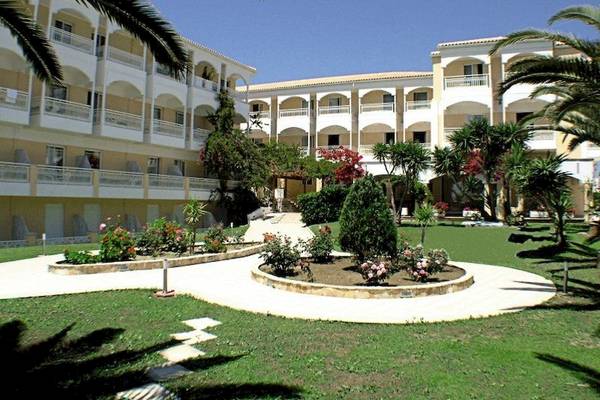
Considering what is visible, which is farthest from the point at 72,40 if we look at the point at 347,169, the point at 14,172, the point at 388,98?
the point at 388,98

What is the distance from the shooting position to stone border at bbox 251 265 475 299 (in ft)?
30.2

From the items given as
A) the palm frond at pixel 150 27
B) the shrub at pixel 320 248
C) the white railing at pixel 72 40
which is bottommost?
the shrub at pixel 320 248

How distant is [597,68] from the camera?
26.9 ft

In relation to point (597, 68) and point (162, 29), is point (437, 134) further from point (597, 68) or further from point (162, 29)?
point (162, 29)

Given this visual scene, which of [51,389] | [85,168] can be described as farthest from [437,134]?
[51,389]

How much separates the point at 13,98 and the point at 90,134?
4.51 m

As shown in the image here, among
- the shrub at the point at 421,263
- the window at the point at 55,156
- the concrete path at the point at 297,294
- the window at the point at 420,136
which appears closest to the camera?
the concrete path at the point at 297,294

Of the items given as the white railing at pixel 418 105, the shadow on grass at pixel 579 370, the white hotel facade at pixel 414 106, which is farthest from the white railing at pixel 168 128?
the shadow on grass at pixel 579 370

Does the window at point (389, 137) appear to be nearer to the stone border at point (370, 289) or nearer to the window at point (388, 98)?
the window at point (388, 98)

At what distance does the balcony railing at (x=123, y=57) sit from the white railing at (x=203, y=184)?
26.2 ft

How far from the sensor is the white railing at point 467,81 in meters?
36.1

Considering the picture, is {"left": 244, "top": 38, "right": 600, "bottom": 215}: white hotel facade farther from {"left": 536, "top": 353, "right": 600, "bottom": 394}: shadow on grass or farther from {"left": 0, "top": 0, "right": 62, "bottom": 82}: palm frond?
{"left": 0, "top": 0, "right": 62, "bottom": 82}: palm frond

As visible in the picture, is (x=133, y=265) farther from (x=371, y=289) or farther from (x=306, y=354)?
(x=306, y=354)

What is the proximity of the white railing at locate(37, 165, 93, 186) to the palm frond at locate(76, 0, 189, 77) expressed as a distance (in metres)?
18.5
